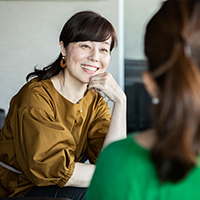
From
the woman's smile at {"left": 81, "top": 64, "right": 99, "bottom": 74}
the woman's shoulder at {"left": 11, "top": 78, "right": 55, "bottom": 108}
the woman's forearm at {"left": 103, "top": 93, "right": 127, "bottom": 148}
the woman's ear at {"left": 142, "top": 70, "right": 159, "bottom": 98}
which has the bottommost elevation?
the woman's forearm at {"left": 103, "top": 93, "right": 127, "bottom": 148}

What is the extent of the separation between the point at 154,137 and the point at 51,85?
1.09 m

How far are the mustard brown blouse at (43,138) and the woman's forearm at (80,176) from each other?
0.09ft

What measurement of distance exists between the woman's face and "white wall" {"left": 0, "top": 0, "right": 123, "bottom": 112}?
1804 mm

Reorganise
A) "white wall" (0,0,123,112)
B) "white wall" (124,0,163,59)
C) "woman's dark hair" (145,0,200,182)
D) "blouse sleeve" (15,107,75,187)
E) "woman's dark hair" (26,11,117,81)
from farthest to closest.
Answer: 1. "white wall" (124,0,163,59)
2. "white wall" (0,0,123,112)
3. "woman's dark hair" (26,11,117,81)
4. "blouse sleeve" (15,107,75,187)
5. "woman's dark hair" (145,0,200,182)

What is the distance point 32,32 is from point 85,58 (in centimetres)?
197

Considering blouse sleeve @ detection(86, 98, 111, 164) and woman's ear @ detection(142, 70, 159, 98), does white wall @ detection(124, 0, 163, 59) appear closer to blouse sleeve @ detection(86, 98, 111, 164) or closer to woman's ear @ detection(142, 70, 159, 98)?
blouse sleeve @ detection(86, 98, 111, 164)

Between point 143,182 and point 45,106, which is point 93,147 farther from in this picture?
point 143,182

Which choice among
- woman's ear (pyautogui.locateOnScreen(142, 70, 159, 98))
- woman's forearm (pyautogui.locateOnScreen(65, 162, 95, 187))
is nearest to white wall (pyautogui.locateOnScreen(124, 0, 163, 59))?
woman's forearm (pyautogui.locateOnScreen(65, 162, 95, 187))

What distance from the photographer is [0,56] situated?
11.8ft

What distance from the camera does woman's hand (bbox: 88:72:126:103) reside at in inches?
Answer: 66.9

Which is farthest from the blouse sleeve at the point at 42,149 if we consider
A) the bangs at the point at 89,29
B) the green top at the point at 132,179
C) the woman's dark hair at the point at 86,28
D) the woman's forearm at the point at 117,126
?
the green top at the point at 132,179

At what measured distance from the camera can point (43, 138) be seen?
4.63 ft

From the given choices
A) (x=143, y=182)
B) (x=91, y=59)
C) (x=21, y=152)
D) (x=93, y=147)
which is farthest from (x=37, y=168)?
(x=143, y=182)

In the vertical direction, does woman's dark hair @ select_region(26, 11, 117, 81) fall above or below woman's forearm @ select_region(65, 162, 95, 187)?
above
